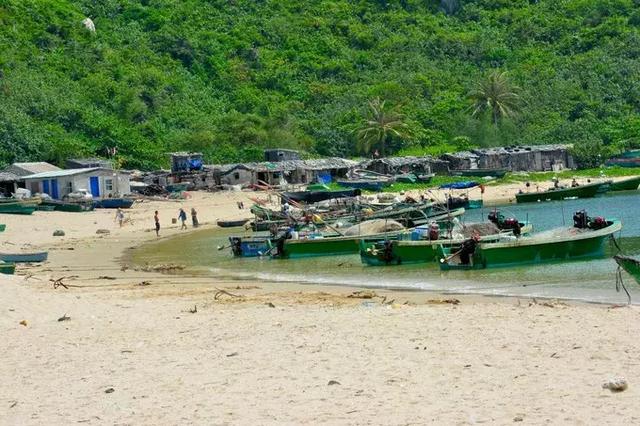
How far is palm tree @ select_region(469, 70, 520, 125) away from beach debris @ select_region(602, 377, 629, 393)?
3267 inches

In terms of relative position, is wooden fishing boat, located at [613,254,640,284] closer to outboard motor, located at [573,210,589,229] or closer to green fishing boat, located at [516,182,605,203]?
outboard motor, located at [573,210,589,229]

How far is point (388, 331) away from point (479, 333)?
4.80 feet

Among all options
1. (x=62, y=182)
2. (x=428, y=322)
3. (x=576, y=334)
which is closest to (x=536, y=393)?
(x=576, y=334)

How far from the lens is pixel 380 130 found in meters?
88.8

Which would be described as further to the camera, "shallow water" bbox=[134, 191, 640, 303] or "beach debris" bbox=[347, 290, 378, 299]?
"shallow water" bbox=[134, 191, 640, 303]

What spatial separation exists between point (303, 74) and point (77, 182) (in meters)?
45.9

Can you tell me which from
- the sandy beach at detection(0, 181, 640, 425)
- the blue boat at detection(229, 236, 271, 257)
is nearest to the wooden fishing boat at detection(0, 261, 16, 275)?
the sandy beach at detection(0, 181, 640, 425)

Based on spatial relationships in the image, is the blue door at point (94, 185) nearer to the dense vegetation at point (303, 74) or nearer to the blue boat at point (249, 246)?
the dense vegetation at point (303, 74)

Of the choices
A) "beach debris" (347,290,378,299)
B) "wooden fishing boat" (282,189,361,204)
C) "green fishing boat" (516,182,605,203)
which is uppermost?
"wooden fishing boat" (282,189,361,204)

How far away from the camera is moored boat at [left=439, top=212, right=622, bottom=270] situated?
108 ft

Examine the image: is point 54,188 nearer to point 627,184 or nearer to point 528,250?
point 627,184

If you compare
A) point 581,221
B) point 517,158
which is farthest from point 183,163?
point 581,221

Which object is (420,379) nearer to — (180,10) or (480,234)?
(480,234)

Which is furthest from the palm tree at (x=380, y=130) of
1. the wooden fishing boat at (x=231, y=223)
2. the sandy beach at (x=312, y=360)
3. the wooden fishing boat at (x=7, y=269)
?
the sandy beach at (x=312, y=360)
